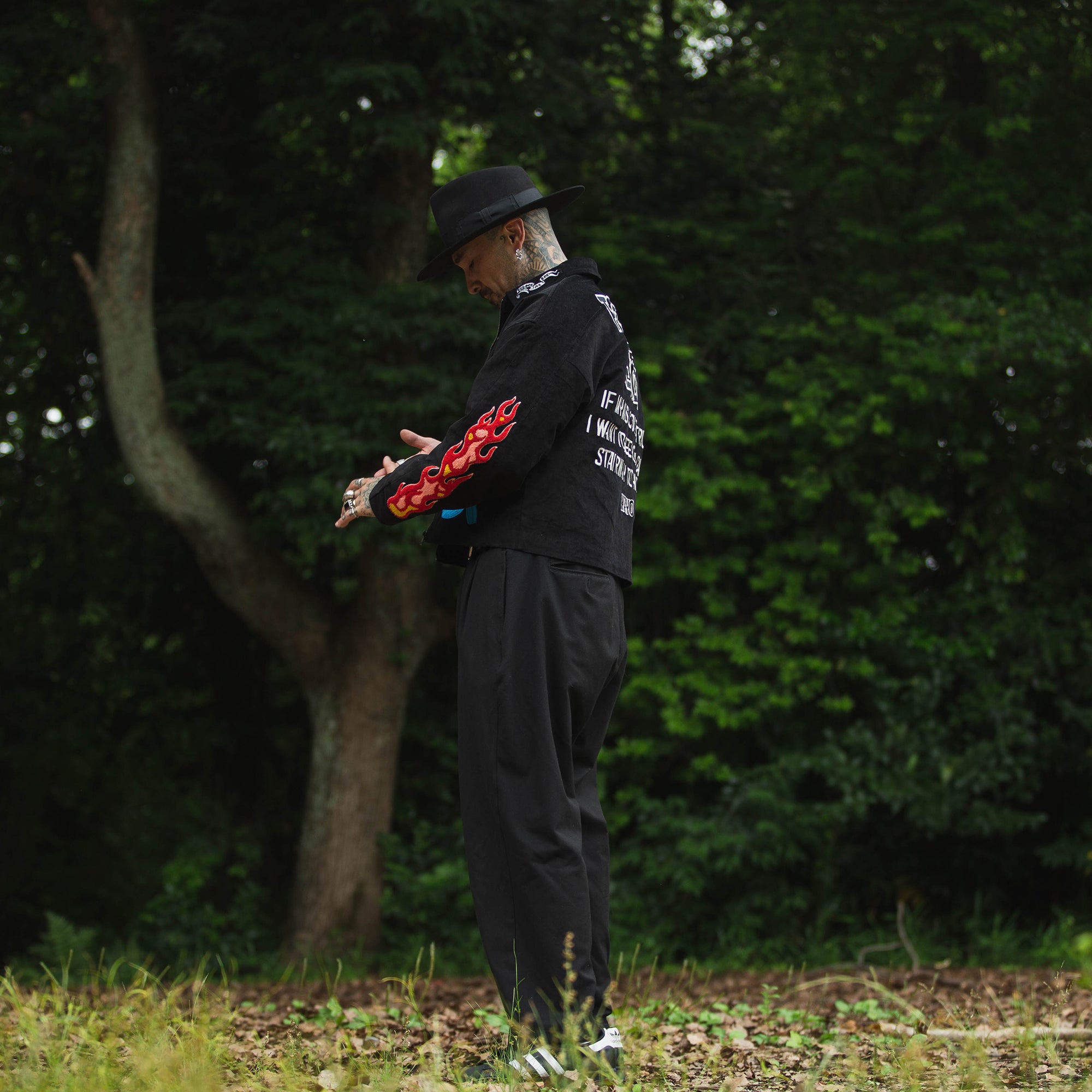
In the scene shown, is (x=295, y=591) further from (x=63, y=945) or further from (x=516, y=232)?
(x=516, y=232)

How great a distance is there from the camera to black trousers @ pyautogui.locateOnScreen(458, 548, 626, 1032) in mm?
2402

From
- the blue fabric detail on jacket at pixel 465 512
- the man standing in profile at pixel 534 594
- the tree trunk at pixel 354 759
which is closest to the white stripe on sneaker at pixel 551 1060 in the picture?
the man standing in profile at pixel 534 594

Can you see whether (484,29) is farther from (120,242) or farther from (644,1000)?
(644,1000)

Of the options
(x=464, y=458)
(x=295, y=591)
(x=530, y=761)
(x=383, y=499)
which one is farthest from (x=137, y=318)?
(x=530, y=761)

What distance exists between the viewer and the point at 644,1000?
12.7 feet

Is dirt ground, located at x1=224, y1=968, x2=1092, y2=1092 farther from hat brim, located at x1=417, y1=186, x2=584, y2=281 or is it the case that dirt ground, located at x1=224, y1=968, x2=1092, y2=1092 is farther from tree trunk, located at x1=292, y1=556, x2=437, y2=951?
tree trunk, located at x1=292, y1=556, x2=437, y2=951

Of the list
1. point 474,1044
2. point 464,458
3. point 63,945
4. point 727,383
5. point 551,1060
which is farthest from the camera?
point 727,383

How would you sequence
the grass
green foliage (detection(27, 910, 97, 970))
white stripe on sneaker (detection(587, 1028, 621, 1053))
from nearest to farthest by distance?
the grass < white stripe on sneaker (detection(587, 1028, 621, 1053)) < green foliage (detection(27, 910, 97, 970))

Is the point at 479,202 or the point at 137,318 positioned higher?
the point at 137,318

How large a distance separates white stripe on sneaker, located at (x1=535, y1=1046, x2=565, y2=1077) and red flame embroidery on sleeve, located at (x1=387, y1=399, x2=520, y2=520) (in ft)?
3.81

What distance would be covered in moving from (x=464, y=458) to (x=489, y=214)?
2.10 ft

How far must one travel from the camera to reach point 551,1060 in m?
2.28

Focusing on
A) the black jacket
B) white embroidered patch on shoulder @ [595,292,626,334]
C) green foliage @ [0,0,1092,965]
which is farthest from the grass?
green foliage @ [0,0,1092,965]

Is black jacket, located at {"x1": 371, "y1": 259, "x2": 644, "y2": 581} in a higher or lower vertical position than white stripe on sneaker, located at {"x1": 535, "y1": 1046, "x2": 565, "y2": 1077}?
higher
